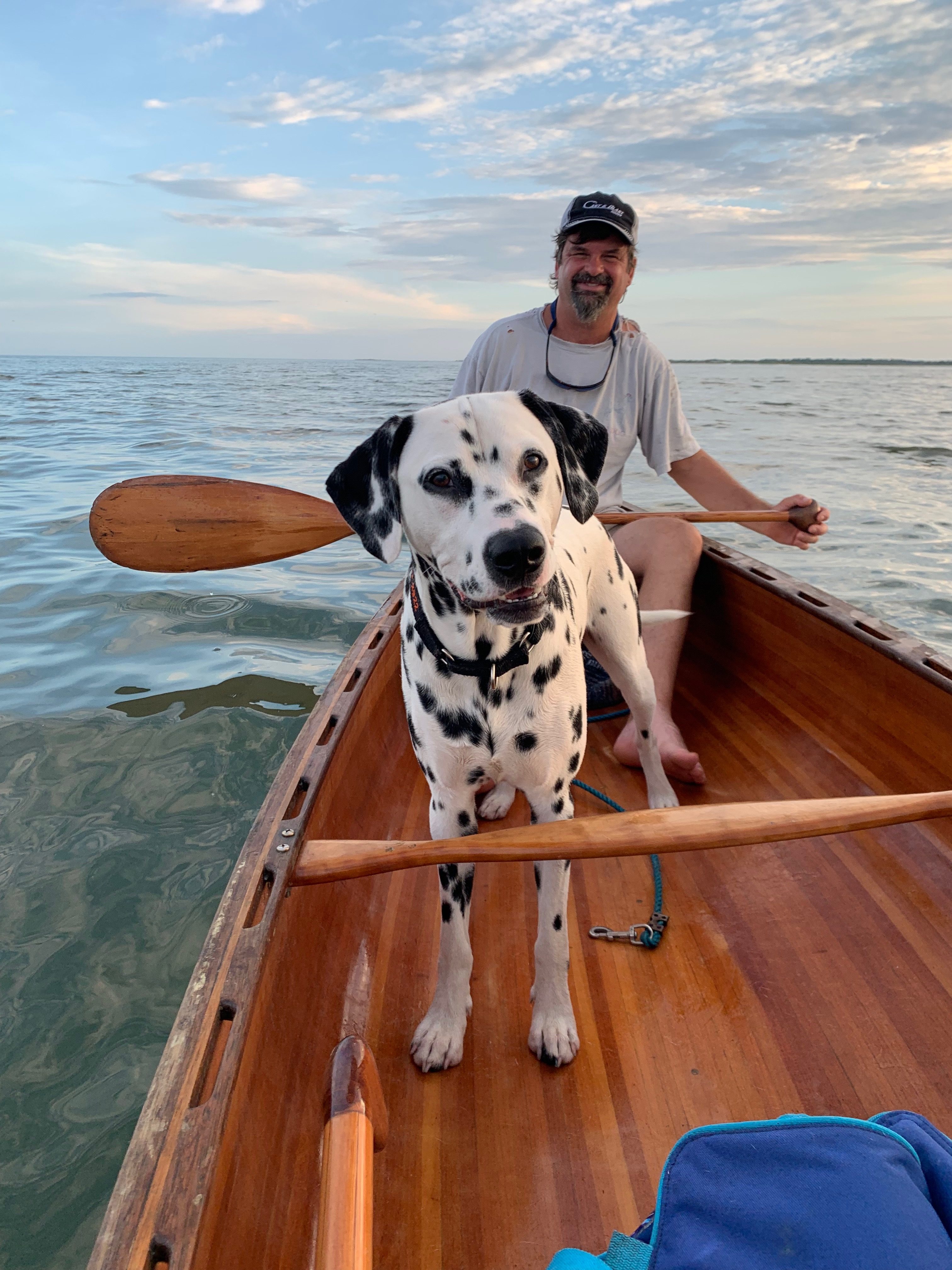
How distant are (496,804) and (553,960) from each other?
113cm

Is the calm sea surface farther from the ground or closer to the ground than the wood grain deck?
closer to the ground

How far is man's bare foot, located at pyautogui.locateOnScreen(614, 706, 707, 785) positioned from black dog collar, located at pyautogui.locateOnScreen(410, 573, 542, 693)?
1.40 metres

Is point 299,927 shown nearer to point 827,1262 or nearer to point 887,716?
point 827,1262

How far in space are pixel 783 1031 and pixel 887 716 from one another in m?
1.44

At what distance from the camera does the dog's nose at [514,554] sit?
6.16 feet

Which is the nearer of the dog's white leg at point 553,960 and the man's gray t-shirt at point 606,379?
the dog's white leg at point 553,960

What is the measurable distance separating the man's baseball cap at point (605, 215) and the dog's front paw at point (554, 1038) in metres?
3.63

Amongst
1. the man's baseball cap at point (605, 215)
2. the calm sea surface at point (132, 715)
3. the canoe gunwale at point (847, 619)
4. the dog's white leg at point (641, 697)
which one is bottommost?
the calm sea surface at point (132, 715)

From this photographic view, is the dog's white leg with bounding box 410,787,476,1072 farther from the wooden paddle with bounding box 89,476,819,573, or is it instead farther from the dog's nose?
the wooden paddle with bounding box 89,476,819,573

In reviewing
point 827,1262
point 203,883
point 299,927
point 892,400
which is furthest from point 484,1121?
point 892,400

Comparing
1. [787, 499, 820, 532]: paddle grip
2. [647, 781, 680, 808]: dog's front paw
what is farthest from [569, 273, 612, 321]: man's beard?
[647, 781, 680, 808]: dog's front paw

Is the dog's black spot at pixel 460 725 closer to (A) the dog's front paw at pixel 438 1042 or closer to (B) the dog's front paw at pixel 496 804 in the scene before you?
(A) the dog's front paw at pixel 438 1042

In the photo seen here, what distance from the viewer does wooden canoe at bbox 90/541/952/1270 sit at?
1.53 m

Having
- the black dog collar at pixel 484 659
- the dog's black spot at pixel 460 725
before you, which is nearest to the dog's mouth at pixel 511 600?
the black dog collar at pixel 484 659
